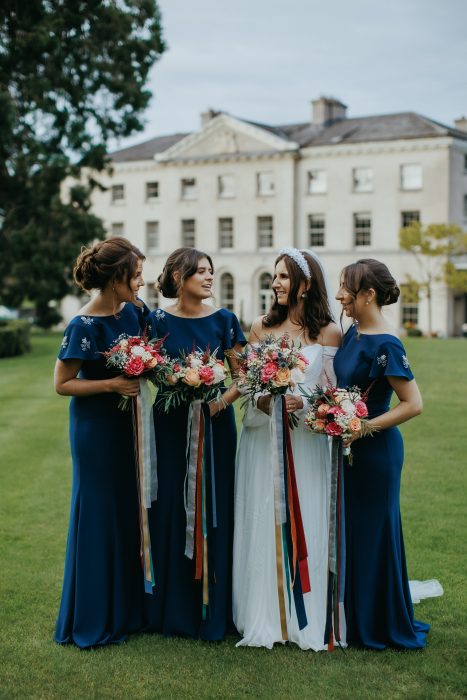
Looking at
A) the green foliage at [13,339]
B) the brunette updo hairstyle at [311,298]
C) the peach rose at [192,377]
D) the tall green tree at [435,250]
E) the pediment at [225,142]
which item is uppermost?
the pediment at [225,142]

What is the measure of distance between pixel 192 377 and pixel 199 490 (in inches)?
30.7

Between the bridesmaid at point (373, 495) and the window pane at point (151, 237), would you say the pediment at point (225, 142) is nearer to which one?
the window pane at point (151, 237)

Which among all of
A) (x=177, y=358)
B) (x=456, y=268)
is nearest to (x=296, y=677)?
(x=177, y=358)

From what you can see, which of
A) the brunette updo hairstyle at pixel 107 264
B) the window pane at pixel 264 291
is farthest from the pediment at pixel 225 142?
the brunette updo hairstyle at pixel 107 264

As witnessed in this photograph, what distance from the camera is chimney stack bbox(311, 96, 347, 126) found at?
55812mm

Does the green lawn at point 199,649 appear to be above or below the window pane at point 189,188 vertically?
below

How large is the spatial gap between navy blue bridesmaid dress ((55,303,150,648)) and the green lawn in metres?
0.19

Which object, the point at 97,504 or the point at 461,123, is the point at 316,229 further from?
the point at 97,504

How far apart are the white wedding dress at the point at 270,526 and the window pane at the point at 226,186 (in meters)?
A: 51.1

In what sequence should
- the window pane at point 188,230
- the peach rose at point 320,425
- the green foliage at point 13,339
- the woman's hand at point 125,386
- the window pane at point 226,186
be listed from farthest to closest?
the window pane at point 188,230 < the window pane at point 226,186 < the green foliage at point 13,339 < the woman's hand at point 125,386 < the peach rose at point 320,425

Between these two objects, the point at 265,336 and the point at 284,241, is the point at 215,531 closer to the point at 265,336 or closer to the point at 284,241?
the point at 265,336

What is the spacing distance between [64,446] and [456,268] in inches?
1561

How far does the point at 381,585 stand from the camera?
515 cm

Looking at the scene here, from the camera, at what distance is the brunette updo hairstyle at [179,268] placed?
5.34 meters
